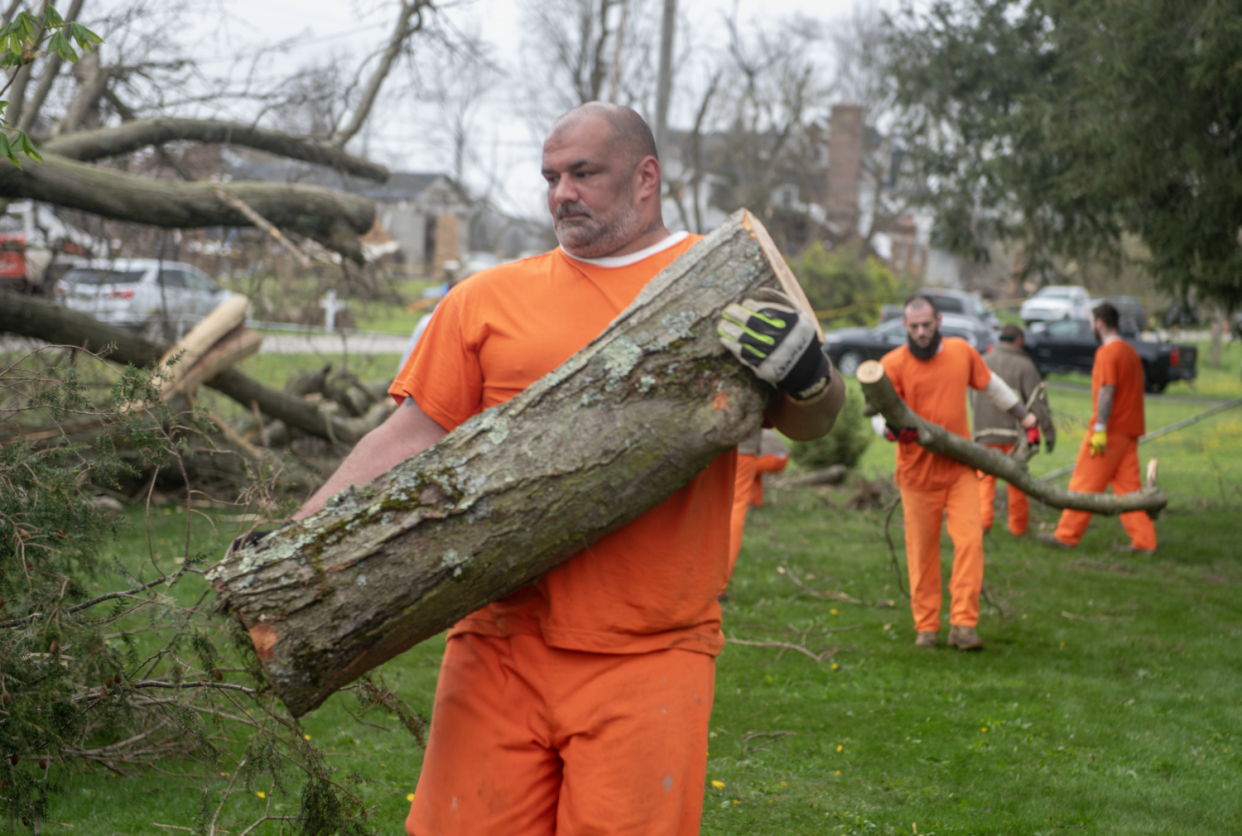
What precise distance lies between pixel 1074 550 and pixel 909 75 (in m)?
5.87

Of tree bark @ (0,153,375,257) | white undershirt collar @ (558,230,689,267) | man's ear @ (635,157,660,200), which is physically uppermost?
tree bark @ (0,153,375,257)

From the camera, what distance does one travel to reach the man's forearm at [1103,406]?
27.3ft

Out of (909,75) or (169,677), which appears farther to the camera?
(909,75)

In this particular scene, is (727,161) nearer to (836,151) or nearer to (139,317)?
(836,151)

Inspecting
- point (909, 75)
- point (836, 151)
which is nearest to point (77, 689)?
point (909, 75)

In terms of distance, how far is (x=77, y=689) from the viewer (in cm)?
283

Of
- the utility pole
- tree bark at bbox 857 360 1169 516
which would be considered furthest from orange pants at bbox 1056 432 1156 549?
the utility pole

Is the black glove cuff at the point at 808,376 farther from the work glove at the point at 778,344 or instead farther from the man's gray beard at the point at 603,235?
the man's gray beard at the point at 603,235

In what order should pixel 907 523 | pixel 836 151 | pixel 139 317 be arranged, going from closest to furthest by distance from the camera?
pixel 907 523 → pixel 139 317 → pixel 836 151

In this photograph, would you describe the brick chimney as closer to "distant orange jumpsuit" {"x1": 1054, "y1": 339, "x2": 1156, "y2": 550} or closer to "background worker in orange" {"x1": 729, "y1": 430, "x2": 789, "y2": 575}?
"distant orange jumpsuit" {"x1": 1054, "y1": 339, "x2": 1156, "y2": 550}

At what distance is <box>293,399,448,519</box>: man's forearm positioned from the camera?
2.31m

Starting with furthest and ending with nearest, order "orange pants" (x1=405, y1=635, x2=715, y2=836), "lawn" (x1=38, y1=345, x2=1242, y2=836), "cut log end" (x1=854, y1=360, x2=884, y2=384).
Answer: "cut log end" (x1=854, y1=360, x2=884, y2=384)
"lawn" (x1=38, y1=345, x2=1242, y2=836)
"orange pants" (x1=405, y1=635, x2=715, y2=836)

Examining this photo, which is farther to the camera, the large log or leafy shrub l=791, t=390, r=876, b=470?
leafy shrub l=791, t=390, r=876, b=470

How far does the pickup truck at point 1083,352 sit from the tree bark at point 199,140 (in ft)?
66.6
